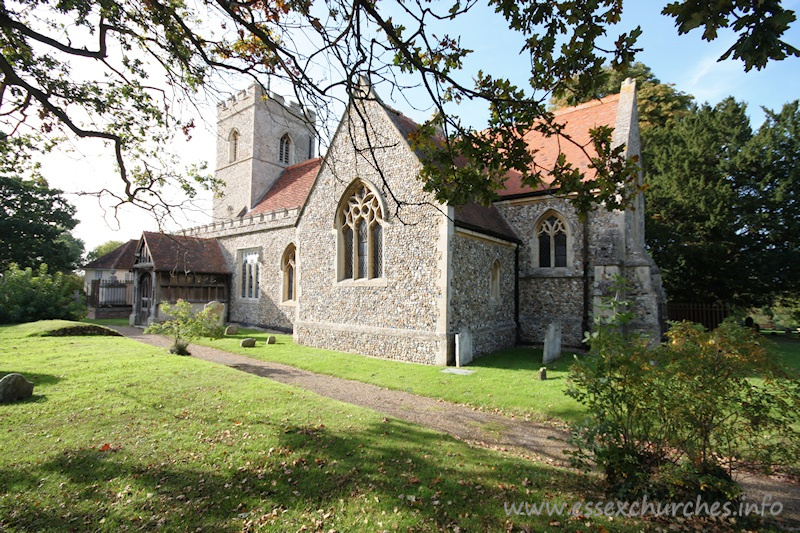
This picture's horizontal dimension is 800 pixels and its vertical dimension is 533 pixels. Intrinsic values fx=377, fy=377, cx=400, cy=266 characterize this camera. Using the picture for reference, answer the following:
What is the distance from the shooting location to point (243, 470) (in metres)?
4.19

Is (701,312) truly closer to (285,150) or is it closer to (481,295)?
(481,295)

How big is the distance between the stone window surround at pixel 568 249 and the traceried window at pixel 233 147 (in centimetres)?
2089

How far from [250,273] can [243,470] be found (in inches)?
723

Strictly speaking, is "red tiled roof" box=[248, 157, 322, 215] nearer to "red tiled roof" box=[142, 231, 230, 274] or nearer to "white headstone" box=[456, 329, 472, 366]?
"red tiled roof" box=[142, 231, 230, 274]

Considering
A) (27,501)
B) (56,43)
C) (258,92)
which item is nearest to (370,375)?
(27,501)

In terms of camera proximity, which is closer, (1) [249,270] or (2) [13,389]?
(2) [13,389]

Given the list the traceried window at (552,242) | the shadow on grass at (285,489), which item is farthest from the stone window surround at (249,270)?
the shadow on grass at (285,489)

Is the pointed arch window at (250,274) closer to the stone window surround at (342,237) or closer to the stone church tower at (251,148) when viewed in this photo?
the stone church tower at (251,148)

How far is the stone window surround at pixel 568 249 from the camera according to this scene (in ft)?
42.6

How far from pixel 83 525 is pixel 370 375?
674 centimetres

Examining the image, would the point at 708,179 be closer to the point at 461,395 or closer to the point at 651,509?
the point at 461,395

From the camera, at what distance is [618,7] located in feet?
11.4

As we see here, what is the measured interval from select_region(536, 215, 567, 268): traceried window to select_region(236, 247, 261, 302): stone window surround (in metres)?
14.4

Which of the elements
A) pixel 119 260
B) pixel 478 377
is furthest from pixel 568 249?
pixel 119 260
